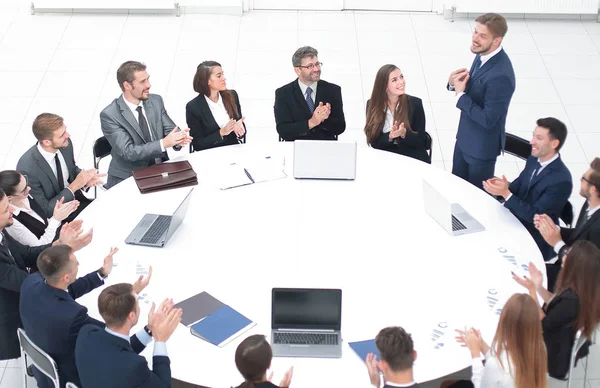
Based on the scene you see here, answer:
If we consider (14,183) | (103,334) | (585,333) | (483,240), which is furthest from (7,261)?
(585,333)

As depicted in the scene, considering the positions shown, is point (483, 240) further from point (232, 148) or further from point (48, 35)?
point (48, 35)

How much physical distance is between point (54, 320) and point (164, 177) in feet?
6.02

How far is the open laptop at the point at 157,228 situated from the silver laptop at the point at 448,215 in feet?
5.19

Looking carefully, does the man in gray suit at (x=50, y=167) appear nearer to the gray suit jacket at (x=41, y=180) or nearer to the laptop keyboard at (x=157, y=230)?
the gray suit jacket at (x=41, y=180)

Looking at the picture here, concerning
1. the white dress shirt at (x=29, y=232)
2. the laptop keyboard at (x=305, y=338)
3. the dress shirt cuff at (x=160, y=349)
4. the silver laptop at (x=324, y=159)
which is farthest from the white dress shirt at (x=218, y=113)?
the dress shirt cuff at (x=160, y=349)

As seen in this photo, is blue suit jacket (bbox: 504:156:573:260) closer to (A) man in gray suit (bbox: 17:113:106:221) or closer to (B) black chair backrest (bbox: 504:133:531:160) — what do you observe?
(B) black chair backrest (bbox: 504:133:531:160)

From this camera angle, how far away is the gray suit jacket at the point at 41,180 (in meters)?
5.83

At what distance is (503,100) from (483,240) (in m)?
1.32

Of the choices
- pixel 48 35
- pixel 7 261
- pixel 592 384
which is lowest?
pixel 592 384

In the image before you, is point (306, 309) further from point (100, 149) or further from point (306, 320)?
point (100, 149)

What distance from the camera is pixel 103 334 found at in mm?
4059

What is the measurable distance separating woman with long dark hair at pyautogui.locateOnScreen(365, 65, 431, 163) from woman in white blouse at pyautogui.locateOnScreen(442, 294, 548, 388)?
269 cm

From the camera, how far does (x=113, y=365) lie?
3.94 meters

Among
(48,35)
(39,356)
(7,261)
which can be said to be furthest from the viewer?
(48,35)
